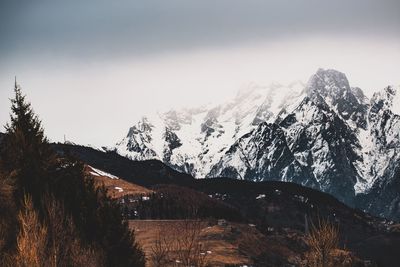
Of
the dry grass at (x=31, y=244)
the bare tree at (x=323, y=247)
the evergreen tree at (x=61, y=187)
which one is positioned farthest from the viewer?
the evergreen tree at (x=61, y=187)

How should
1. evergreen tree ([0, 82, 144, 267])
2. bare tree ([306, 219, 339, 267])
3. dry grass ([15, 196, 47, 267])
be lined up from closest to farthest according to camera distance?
dry grass ([15, 196, 47, 267]) → bare tree ([306, 219, 339, 267]) → evergreen tree ([0, 82, 144, 267])

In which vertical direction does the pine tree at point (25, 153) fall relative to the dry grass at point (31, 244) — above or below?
above

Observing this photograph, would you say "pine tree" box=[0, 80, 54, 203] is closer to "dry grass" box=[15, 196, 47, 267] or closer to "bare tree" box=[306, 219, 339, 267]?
"dry grass" box=[15, 196, 47, 267]

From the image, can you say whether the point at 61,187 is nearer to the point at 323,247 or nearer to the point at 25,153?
the point at 25,153

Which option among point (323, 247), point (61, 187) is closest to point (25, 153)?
point (61, 187)

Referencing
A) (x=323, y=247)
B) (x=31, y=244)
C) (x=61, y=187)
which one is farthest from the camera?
(x=61, y=187)

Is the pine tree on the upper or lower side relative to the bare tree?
upper

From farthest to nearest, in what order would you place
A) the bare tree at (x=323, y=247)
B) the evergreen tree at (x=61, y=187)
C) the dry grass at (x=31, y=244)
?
the evergreen tree at (x=61, y=187), the bare tree at (x=323, y=247), the dry grass at (x=31, y=244)

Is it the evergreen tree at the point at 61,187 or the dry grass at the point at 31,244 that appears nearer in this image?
the dry grass at the point at 31,244

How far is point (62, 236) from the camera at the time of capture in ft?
185

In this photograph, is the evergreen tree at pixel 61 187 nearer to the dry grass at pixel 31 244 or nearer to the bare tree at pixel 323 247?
the dry grass at pixel 31 244

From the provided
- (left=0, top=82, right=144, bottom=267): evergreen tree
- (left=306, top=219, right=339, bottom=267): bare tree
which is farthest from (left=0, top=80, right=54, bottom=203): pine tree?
(left=306, top=219, right=339, bottom=267): bare tree

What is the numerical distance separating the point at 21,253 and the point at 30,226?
4.34 meters

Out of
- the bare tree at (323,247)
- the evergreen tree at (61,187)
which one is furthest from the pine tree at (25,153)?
the bare tree at (323,247)
